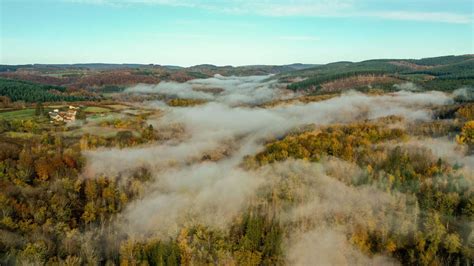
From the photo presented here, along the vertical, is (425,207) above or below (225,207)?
above

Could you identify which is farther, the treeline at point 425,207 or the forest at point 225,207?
the forest at point 225,207

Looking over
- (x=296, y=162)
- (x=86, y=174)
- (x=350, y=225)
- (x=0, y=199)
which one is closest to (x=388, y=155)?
(x=296, y=162)

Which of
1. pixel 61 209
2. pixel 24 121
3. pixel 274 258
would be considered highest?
pixel 24 121

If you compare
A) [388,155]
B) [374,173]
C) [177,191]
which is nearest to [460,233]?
[374,173]

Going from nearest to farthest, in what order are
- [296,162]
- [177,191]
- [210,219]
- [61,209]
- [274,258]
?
[274,258] → [61,209] → [210,219] → [177,191] → [296,162]

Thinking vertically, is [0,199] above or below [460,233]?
above

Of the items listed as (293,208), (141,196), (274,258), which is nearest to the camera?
(274,258)

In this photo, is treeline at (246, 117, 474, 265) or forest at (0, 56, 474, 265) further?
forest at (0, 56, 474, 265)

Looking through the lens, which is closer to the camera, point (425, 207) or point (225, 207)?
point (425, 207)

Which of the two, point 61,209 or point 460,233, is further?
point 61,209

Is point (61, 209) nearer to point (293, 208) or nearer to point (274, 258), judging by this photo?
point (274, 258)
